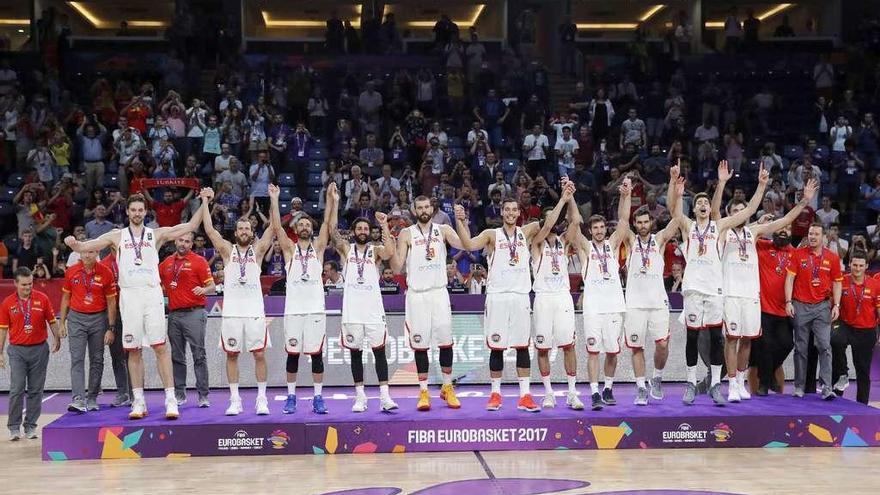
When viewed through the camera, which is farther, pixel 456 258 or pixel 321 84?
pixel 321 84

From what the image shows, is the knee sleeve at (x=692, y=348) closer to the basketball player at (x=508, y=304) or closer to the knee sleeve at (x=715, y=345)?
the knee sleeve at (x=715, y=345)

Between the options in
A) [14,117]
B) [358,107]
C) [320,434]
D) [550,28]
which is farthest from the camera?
[550,28]

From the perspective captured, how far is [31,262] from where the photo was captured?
702 inches

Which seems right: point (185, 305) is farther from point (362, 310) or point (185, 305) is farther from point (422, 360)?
point (422, 360)

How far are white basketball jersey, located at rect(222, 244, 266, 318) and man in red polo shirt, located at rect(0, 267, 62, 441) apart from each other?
2.02 meters

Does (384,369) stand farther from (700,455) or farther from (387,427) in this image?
(700,455)

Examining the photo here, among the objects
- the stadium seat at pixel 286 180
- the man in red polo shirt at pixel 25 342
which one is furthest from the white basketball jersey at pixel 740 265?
the stadium seat at pixel 286 180

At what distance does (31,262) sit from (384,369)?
8567 millimetres

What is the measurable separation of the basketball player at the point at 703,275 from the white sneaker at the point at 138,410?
19.2 ft

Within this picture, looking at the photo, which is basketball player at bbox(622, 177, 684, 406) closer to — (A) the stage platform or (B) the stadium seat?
(A) the stage platform

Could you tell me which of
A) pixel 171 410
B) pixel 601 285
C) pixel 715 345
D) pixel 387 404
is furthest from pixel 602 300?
pixel 171 410

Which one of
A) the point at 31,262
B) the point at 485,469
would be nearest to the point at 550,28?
the point at 31,262

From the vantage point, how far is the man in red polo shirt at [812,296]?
12852 millimetres

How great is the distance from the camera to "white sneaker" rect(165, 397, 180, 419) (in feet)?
37.4
